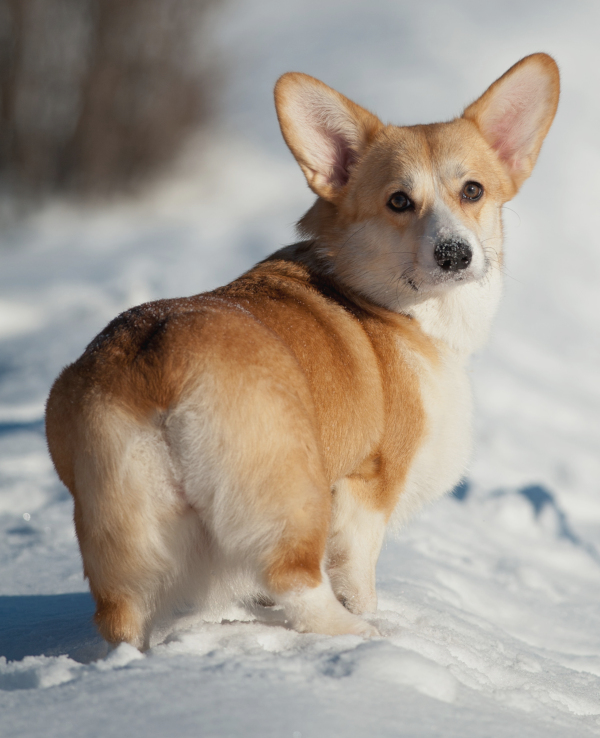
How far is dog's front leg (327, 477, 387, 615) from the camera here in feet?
8.13

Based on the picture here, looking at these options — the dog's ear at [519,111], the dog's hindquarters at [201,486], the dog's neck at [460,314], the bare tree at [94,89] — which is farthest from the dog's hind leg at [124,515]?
the bare tree at [94,89]

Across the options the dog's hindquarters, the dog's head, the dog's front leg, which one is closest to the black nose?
the dog's head

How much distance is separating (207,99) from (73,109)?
1989 millimetres

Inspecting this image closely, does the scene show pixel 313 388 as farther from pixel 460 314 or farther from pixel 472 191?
pixel 472 191

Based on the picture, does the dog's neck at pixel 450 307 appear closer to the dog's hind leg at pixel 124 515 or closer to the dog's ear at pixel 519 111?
the dog's ear at pixel 519 111

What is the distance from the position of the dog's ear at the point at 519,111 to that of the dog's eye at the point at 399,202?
0.57 meters

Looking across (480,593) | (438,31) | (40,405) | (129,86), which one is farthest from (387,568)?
(438,31)

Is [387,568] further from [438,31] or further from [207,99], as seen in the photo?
[438,31]

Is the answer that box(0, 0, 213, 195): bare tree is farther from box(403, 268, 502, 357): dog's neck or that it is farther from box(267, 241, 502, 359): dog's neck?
box(403, 268, 502, 357): dog's neck

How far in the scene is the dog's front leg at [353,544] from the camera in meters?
2.48

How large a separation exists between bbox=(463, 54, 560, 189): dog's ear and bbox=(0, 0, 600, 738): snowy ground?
74.4 inches

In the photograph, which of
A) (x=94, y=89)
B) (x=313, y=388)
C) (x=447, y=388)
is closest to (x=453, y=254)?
(x=447, y=388)

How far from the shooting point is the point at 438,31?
1317 centimetres

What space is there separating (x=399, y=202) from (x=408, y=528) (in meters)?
2.05
